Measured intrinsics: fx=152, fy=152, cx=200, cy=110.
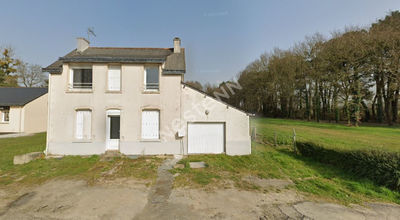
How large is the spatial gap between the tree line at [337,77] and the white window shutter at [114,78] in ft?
25.7

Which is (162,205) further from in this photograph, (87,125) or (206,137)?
(87,125)

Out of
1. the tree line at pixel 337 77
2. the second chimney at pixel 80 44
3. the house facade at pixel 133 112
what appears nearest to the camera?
the house facade at pixel 133 112

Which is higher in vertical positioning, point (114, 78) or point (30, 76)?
point (30, 76)

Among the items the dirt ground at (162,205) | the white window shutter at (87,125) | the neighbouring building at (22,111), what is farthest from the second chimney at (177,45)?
the neighbouring building at (22,111)

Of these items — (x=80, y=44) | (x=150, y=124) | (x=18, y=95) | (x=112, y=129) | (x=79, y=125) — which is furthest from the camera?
(x=18, y=95)

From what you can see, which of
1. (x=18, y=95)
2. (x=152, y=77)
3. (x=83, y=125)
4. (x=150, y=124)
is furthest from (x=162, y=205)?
(x=18, y=95)

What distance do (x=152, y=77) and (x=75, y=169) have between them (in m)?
5.69

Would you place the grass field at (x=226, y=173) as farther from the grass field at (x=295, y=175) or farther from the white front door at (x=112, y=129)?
the white front door at (x=112, y=129)

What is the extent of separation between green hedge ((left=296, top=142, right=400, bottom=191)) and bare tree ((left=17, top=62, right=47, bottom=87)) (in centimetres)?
4597

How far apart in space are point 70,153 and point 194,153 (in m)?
6.69

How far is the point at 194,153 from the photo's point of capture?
875 centimetres

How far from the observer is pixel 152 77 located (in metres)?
8.95

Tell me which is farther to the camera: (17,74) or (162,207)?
(17,74)

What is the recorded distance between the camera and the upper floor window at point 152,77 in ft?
29.1
